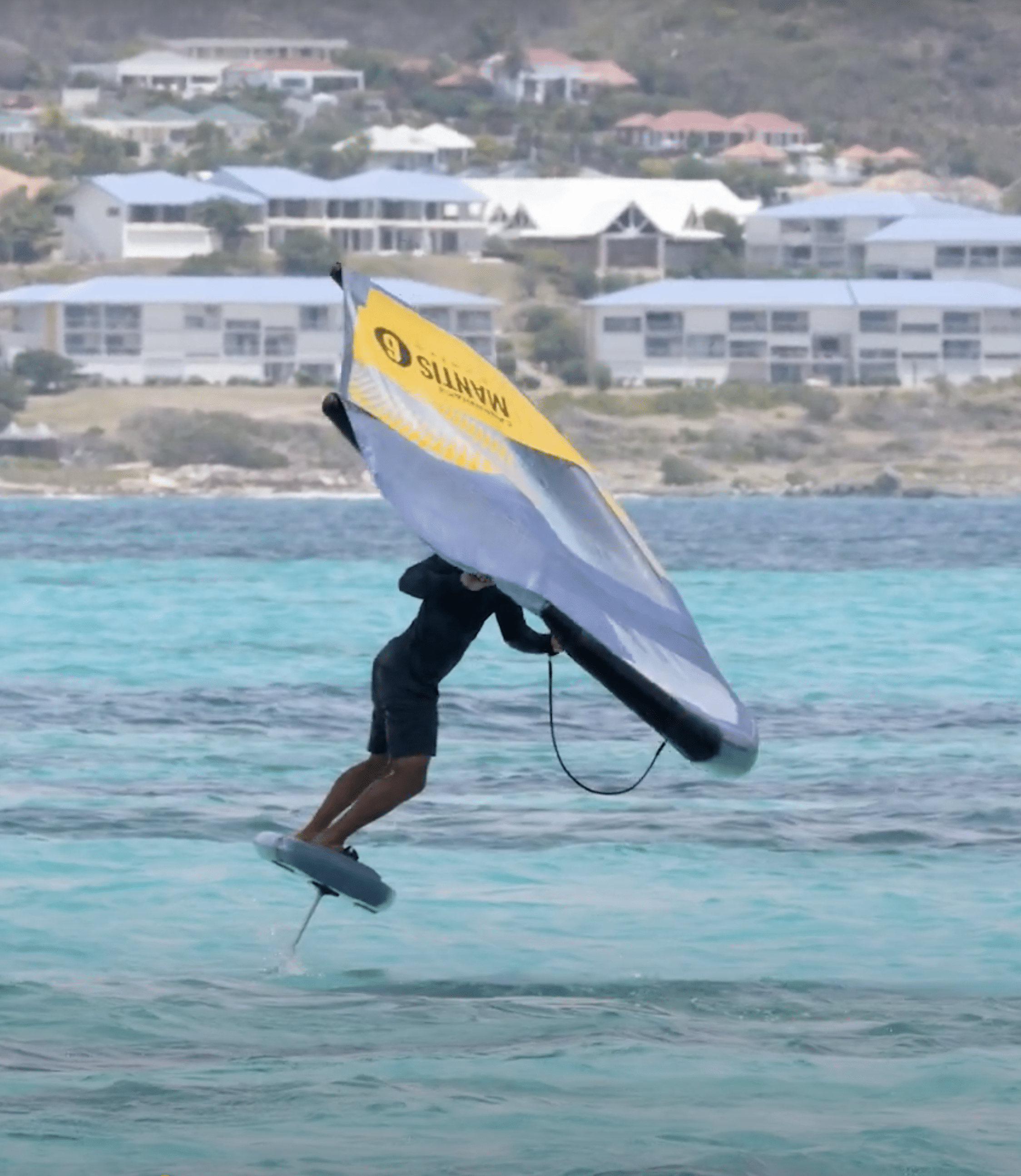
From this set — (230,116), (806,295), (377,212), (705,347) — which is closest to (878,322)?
(806,295)

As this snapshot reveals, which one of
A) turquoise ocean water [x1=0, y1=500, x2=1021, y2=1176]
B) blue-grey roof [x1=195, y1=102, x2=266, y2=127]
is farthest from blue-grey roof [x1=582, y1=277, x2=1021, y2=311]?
turquoise ocean water [x1=0, y1=500, x2=1021, y2=1176]

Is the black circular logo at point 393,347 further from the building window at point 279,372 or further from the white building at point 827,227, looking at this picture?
the white building at point 827,227

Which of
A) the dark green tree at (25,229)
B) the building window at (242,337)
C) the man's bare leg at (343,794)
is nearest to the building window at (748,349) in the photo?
the building window at (242,337)

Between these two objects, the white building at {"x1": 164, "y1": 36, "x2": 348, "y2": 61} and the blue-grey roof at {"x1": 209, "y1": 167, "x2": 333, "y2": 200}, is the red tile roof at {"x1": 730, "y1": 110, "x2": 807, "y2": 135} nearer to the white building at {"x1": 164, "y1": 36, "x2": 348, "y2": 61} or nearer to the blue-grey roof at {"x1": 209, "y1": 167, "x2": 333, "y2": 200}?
the white building at {"x1": 164, "y1": 36, "x2": 348, "y2": 61}

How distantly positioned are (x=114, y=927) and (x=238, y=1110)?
2.74 metres

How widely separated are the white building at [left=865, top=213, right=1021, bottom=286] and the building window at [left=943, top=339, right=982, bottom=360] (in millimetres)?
8086

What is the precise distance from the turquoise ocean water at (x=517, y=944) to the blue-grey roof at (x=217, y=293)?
62504 mm

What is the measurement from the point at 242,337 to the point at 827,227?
26615mm

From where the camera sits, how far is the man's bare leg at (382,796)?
760cm

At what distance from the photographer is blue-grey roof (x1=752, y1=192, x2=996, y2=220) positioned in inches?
3824

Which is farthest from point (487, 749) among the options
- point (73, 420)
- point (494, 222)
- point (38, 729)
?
point (494, 222)

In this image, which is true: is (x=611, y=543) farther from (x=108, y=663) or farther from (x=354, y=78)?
(x=354, y=78)

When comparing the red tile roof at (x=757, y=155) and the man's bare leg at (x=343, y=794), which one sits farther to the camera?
→ the red tile roof at (x=757, y=155)

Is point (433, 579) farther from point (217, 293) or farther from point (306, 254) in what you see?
point (306, 254)
